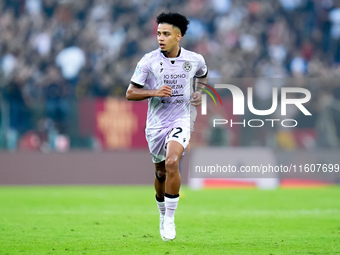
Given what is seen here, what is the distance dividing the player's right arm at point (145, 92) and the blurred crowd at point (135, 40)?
10267 millimetres

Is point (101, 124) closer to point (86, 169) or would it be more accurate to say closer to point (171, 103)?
point (86, 169)

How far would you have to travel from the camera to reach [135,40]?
808 inches

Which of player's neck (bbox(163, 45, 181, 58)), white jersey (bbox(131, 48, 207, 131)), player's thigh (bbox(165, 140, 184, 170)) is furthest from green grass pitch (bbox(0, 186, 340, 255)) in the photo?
player's neck (bbox(163, 45, 181, 58))

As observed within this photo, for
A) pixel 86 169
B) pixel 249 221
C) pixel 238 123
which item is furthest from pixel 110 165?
pixel 249 221

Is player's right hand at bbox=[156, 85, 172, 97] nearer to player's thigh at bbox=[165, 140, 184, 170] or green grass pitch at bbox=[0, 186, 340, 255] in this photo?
player's thigh at bbox=[165, 140, 184, 170]

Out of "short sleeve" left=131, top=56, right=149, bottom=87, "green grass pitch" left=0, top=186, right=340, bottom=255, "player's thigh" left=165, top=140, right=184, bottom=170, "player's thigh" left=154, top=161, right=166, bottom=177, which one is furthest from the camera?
"player's thigh" left=154, top=161, right=166, bottom=177

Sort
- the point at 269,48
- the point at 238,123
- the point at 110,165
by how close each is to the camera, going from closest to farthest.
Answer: the point at 238,123 < the point at 110,165 < the point at 269,48

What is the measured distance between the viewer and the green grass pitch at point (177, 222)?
24.3ft

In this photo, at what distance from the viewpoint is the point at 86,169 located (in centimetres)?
1792

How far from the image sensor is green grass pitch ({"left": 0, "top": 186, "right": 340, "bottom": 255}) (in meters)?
7.40

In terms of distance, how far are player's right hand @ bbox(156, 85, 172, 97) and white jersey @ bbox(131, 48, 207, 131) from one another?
10.0 inches

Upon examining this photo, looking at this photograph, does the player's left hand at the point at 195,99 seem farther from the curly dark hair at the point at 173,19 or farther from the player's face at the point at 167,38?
the curly dark hair at the point at 173,19

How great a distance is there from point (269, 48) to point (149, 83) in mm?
12638

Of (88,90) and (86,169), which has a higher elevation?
(88,90)
